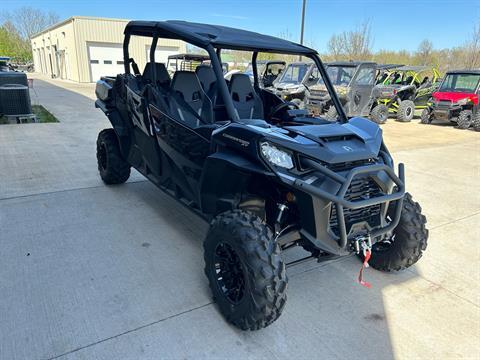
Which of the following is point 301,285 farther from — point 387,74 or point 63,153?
point 387,74

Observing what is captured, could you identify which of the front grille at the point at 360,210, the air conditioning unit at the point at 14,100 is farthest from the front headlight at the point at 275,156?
the air conditioning unit at the point at 14,100

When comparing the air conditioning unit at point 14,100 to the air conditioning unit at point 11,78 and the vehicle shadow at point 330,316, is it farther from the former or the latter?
the vehicle shadow at point 330,316

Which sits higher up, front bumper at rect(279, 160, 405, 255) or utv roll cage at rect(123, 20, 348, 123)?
utv roll cage at rect(123, 20, 348, 123)

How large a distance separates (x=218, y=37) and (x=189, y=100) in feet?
2.38

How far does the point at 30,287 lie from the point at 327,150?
2261 mm

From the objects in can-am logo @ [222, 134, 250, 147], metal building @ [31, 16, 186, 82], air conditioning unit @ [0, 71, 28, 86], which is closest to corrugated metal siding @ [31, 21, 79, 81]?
metal building @ [31, 16, 186, 82]

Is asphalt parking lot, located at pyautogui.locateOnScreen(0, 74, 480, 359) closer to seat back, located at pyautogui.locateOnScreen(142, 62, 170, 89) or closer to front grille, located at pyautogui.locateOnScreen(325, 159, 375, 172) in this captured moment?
front grille, located at pyautogui.locateOnScreen(325, 159, 375, 172)

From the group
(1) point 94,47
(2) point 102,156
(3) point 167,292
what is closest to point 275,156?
(3) point 167,292

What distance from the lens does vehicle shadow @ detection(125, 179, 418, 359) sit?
2.18m

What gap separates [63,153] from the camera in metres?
6.33

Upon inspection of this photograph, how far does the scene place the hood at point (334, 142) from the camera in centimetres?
216

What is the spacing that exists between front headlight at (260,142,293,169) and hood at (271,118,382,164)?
2.3 inches

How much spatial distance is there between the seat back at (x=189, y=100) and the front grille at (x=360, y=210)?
54.6 inches

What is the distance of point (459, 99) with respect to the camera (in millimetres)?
11195
